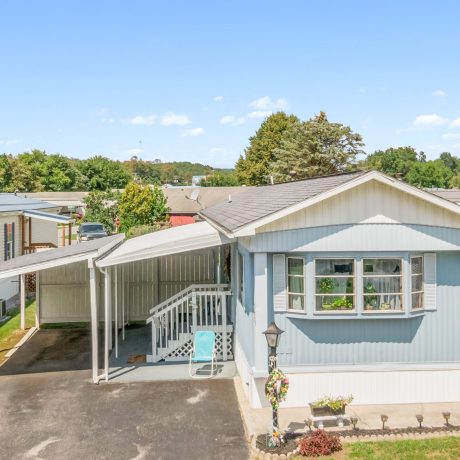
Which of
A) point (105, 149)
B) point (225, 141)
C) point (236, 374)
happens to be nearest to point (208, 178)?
point (105, 149)

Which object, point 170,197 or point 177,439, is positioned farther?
point 170,197

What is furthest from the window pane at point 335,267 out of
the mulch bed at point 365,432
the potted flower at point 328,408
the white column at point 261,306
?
the mulch bed at point 365,432

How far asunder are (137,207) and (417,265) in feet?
102

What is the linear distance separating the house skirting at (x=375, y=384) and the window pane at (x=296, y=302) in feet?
4.07

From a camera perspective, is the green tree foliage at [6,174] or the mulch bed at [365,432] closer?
Answer: the mulch bed at [365,432]

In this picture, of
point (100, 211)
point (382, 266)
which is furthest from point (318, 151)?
point (382, 266)

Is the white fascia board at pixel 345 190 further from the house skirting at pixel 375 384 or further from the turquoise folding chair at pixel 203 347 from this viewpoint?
the turquoise folding chair at pixel 203 347

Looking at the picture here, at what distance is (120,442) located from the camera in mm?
8031

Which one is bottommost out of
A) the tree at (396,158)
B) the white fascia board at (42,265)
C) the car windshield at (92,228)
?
the white fascia board at (42,265)

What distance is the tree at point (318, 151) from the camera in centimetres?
4847

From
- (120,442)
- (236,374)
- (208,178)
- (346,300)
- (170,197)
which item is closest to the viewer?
(120,442)

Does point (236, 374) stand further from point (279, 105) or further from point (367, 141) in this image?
point (279, 105)

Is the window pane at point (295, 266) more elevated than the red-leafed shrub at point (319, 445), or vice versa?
the window pane at point (295, 266)

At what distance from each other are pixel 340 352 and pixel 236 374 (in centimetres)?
309
